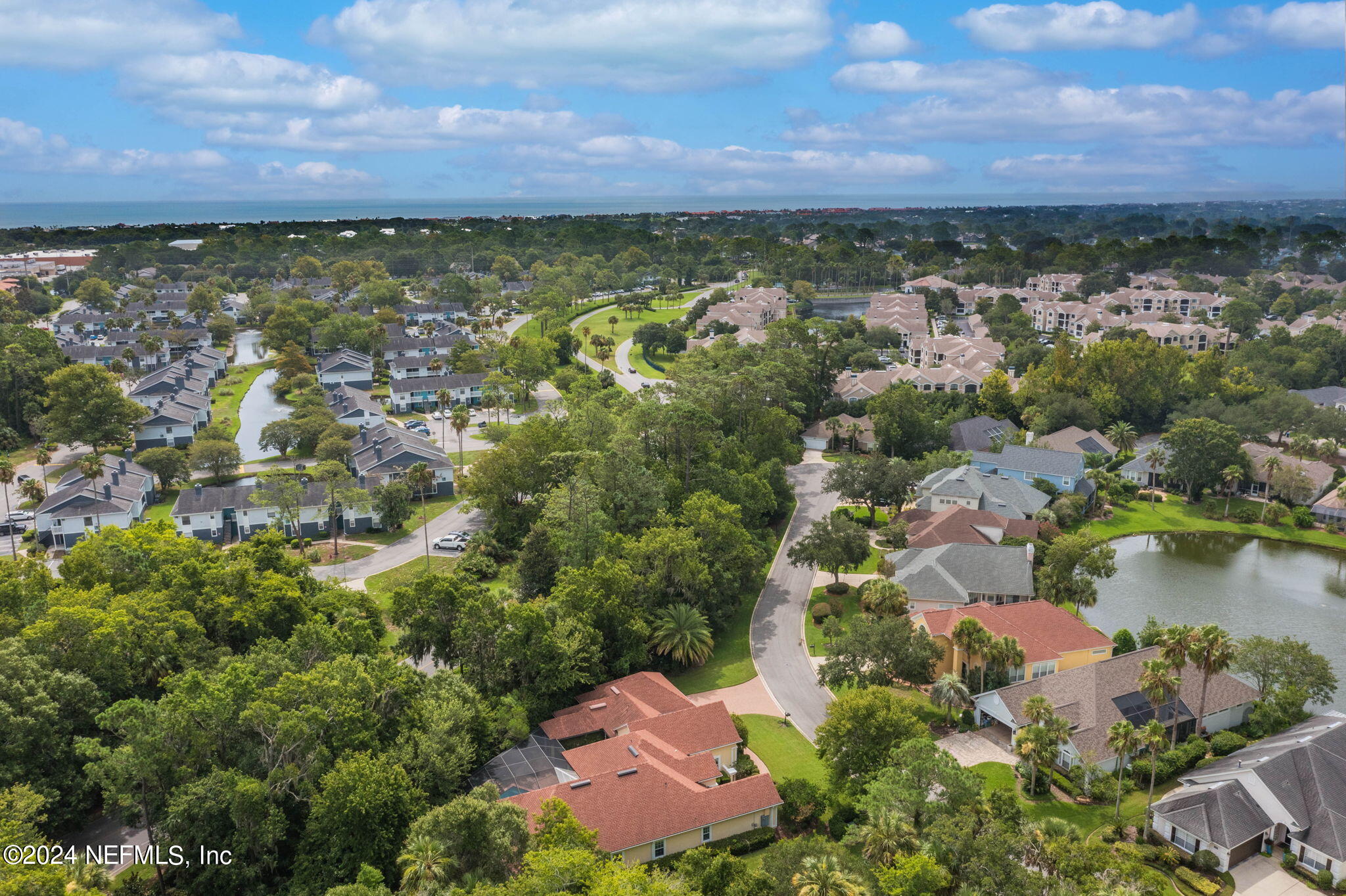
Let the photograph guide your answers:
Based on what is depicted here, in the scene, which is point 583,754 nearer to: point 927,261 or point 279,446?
point 279,446

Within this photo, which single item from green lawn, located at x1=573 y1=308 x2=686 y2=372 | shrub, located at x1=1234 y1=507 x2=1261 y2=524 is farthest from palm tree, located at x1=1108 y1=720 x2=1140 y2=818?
green lawn, located at x1=573 y1=308 x2=686 y2=372

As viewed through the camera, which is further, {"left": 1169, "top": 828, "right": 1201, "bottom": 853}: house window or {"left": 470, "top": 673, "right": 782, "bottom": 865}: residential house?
{"left": 1169, "top": 828, "right": 1201, "bottom": 853}: house window

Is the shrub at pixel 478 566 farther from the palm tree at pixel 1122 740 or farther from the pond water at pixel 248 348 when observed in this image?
the pond water at pixel 248 348

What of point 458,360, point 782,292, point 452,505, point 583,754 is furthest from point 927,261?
point 583,754

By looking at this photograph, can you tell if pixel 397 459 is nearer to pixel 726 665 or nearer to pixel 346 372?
pixel 726 665

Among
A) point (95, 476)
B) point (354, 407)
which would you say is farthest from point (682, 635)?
point (354, 407)

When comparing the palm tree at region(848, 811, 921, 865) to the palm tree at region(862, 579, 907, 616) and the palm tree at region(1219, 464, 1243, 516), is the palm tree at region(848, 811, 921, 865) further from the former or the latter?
the palm tree at region(1219, 464, 1243, 516)
